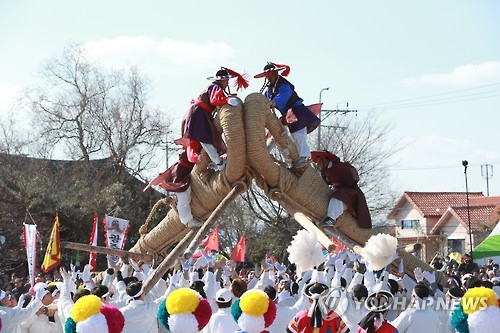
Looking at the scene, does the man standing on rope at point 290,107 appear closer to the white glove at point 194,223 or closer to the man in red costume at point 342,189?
the man in red costume at point 342,189

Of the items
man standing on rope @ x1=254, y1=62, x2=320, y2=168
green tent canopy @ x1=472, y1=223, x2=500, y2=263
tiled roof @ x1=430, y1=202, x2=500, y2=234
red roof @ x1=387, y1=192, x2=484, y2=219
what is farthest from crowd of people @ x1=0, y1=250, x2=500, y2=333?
red roof @ x1=387, y1=192, x2=484, y2=219

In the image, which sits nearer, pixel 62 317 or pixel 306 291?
pixel 306 291

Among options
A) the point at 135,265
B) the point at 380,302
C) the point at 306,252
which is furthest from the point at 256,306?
the point at 135,265

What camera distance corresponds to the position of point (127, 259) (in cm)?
1318

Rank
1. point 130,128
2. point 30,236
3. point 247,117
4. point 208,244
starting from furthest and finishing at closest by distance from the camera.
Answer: point 130,128 → point 208,244 → point 30,236 → point 247,117

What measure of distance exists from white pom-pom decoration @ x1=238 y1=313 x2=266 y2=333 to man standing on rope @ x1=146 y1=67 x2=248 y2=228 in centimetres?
467

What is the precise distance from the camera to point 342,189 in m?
11.6

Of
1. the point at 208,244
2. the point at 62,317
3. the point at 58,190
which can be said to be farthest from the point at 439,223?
the point at 62,317

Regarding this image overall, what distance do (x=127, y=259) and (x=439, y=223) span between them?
113 feet

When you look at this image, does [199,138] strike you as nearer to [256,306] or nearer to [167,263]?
[167,263]

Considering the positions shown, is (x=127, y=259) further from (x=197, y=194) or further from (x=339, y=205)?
(x=339, y=205)

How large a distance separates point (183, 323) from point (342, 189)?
5627 mm

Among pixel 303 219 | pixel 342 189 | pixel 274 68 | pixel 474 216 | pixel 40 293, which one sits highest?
pixel 274 68

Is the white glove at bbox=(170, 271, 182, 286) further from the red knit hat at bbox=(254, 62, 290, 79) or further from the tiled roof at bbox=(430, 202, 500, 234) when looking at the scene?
the tiled roof at bbox=(430, 202, 500, 234)
